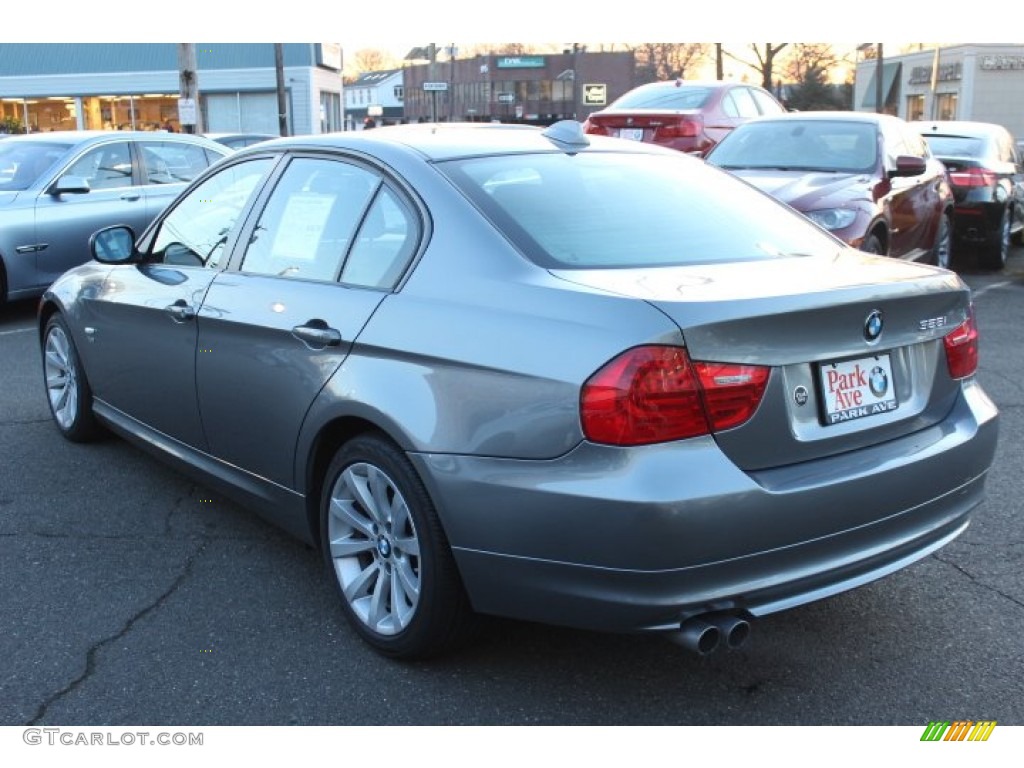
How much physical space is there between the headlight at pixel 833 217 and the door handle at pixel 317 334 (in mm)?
5302

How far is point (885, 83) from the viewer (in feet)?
194

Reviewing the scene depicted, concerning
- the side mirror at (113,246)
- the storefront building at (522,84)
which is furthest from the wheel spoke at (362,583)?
the storefront building at (522,84)

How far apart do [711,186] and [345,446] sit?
163cm

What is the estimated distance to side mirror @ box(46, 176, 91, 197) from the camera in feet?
30.4

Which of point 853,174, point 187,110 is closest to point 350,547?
point 853,174

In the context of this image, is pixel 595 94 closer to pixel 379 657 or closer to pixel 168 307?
pixel 168 307

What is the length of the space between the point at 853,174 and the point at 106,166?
21.0 ft

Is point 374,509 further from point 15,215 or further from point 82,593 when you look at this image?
point 15,215

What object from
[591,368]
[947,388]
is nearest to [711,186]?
[947,388]

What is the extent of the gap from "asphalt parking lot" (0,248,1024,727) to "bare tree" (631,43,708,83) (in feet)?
192

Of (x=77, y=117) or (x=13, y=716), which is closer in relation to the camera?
(x=13, y=716)

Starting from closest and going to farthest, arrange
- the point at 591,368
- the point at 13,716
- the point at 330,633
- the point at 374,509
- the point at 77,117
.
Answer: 1. the point at 591,368
2. the point at 13,716
3. the point at 374,509
4. the point at 330,633
5. the point at 77,117

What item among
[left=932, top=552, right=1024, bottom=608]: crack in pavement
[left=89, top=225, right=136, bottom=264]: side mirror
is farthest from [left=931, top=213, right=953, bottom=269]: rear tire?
[left=89, top=225, right=136, bottom=264]: side mirror

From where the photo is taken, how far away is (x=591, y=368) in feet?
8.84
